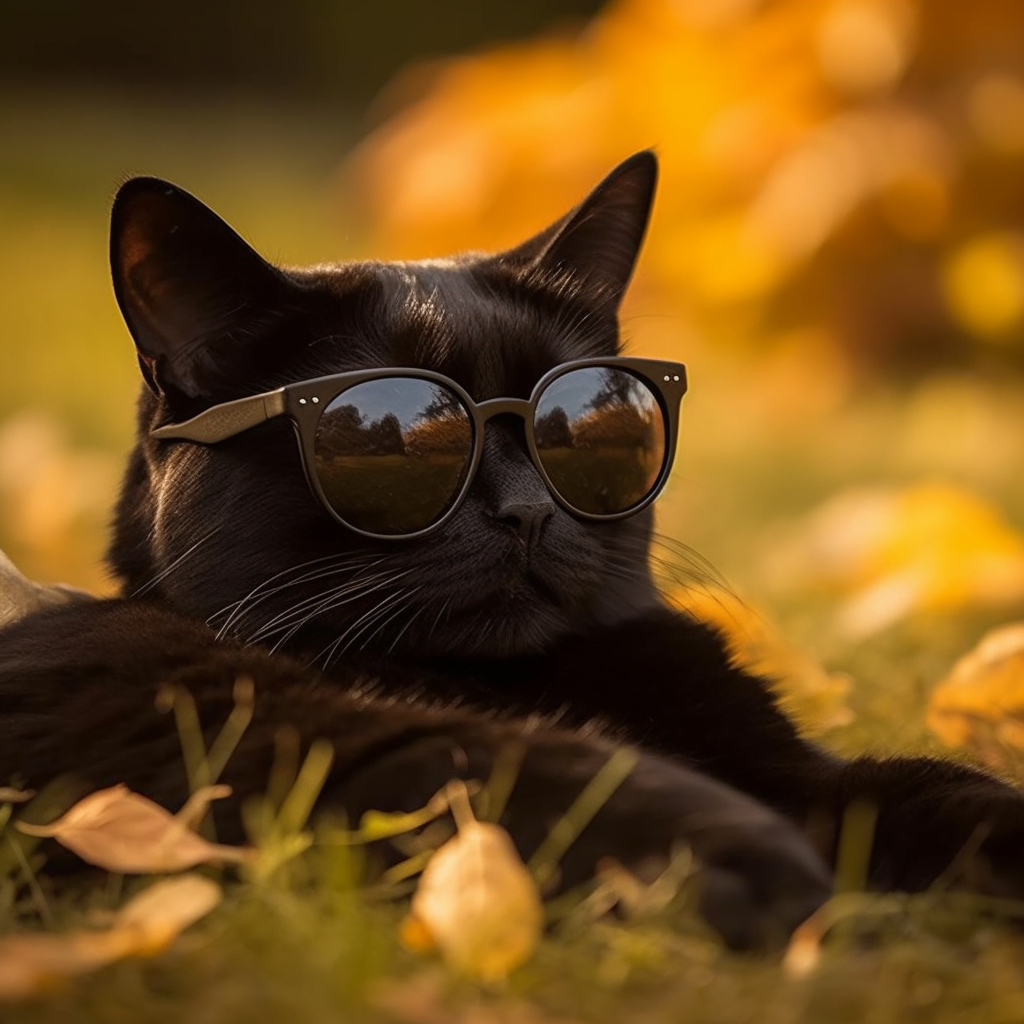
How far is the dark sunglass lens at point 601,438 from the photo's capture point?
5.18 feet

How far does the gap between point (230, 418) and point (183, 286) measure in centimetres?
17

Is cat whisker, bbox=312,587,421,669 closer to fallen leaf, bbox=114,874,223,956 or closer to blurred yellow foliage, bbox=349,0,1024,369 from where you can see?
fallen leaf, bbox=114,874,223,956

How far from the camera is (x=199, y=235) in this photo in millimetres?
1541

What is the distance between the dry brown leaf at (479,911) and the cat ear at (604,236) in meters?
0.92

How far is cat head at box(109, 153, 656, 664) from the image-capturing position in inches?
59.5

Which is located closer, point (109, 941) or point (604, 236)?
point (109, 941)

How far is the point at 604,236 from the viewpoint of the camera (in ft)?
6.34

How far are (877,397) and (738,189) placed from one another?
836mm

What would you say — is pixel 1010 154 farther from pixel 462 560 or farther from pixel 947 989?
pixel 947 989

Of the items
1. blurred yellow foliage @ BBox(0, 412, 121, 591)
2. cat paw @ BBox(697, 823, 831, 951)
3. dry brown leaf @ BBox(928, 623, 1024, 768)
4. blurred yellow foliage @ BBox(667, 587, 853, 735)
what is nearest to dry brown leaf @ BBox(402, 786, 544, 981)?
cat paw @ BBox(697, 823, 831, 951)

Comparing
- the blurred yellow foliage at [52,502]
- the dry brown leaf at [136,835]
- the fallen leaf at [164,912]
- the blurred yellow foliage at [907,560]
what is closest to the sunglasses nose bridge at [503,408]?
the dry brown leaf at [136,835]

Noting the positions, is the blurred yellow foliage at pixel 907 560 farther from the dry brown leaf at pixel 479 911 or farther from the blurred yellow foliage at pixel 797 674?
the dry brown leaf at pixel 479 911

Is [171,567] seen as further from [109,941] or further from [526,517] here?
[109,941]

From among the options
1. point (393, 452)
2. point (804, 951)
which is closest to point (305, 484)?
point (393, 452)
